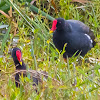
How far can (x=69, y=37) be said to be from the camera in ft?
13.7

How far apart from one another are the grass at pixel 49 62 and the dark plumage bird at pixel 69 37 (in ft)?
0.43

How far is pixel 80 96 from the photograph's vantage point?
2.30 m

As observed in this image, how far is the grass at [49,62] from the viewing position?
239cm

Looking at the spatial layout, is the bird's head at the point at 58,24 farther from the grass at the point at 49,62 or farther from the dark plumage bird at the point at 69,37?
the grass at the point at 49,62

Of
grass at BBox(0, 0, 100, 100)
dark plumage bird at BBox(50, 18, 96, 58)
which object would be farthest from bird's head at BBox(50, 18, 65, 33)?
grass at BBox(0, 0, 100, 100)

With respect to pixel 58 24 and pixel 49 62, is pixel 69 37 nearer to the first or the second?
pixel 58 24

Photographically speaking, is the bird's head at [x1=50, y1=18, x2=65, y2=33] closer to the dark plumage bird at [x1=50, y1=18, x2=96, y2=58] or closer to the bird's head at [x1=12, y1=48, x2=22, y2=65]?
the dark plumage bird at [x1=50, y1=18, x2=96, y2=58]

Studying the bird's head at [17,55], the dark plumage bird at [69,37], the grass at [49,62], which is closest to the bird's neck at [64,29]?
the dark plumage bird at [69,37]

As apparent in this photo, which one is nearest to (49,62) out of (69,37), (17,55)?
(17,55)

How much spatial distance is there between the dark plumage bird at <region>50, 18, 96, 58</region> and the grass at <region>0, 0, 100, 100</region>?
5.1 inches

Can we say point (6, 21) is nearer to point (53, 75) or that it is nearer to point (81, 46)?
point (81, 46)

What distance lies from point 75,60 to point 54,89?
1.88m

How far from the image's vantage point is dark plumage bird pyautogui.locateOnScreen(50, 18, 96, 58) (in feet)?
13.6

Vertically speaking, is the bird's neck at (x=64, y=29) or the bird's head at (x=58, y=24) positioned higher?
the bird's head at (x=58, y=24)
